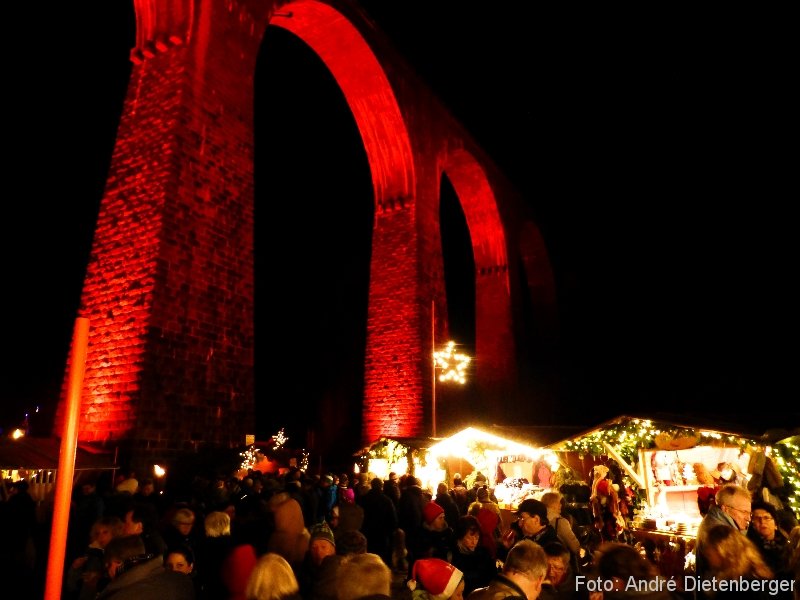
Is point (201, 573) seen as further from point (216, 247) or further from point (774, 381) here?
point (774, 381)

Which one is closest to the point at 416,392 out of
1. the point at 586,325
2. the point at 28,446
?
the point at 28,446

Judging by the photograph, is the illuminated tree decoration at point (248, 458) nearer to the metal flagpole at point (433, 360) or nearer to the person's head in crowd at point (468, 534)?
the metal flagpole at point (433, 360)

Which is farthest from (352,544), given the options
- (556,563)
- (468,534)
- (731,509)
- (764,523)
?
(764,523)

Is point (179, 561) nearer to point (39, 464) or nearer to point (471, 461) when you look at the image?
point (39, 464)

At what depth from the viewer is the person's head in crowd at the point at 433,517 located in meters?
5.48

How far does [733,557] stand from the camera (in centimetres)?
284

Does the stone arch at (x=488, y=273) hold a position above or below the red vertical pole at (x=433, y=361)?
above

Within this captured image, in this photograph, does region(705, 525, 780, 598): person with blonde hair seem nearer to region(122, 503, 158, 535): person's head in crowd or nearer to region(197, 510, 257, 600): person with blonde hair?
region(197, 510, 257, 600): person with blonde hair

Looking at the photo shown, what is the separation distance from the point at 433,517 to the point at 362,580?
3187 millimetres

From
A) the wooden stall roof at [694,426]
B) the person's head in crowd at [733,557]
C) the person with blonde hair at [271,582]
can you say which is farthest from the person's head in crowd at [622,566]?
the wooden stall roof at [694,426]

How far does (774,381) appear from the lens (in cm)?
2747

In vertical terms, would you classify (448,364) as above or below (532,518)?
above

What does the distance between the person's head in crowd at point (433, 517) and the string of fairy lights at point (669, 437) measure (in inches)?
139

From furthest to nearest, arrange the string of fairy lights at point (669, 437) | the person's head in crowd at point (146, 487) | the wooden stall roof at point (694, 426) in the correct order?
the string of fairy lights at point (669, 437) < the wooden stall roof at point (694, 426) < the person's head in crowd at point (146, 487)
